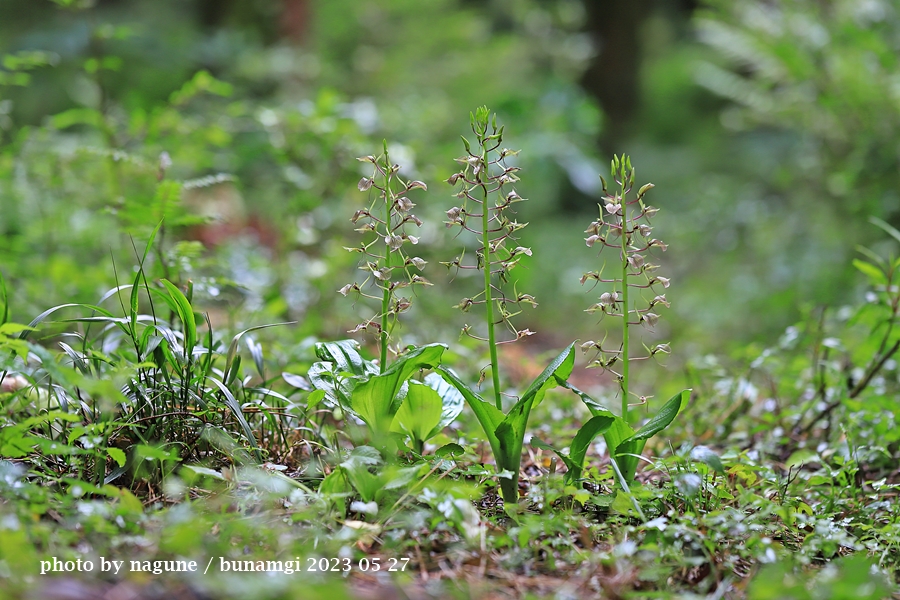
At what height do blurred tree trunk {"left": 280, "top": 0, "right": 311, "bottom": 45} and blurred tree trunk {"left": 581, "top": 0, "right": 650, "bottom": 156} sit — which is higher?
blurred tree trunk {"left": 581, "top": 0, "right": 650, "bottom": 156}

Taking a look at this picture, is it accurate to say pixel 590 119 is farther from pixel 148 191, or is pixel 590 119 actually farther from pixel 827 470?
pixel 827 470

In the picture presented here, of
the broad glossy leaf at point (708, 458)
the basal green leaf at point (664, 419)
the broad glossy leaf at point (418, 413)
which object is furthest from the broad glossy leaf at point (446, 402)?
the broad glossy leaf at point (708, 458)

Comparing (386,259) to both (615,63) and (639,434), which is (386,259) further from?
(615,63)

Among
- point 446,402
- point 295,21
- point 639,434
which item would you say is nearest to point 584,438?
point 639,434

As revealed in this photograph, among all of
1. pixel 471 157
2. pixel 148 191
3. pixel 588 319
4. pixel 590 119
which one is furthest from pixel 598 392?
pixel 590 119

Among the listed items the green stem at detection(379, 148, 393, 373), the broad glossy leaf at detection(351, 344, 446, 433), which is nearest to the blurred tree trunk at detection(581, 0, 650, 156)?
the green stem at detection(379, 148, 393, 373)

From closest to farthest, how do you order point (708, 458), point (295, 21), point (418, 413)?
point (708, 458) < point (418, 413) < point (295, 21)

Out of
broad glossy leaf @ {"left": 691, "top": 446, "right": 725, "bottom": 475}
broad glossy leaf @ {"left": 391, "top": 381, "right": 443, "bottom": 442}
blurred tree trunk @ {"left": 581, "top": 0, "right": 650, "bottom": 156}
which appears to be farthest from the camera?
blurred tree trunk @ {"left": 581, "top": 0, "right": 650, "bottom": 156}

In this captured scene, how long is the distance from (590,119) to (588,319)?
2.74 metres

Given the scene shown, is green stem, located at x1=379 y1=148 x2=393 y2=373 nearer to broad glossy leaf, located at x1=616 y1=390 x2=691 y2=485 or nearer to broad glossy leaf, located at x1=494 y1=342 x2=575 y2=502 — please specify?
broad glossy leaf, located at x1=494 y1=342 x2=575 y2=502

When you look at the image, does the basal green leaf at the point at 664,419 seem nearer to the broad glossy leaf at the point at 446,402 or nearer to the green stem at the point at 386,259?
the broad glossy leaf at the point at 446,402

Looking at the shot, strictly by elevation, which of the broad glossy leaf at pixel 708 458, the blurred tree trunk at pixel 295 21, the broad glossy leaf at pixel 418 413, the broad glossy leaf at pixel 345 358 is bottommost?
the broad glossy leaf at pixel 708 458

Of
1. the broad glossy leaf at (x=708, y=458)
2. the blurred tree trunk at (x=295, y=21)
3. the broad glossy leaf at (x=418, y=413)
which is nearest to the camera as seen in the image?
the broad glossy leaf at (x=708, y=458)

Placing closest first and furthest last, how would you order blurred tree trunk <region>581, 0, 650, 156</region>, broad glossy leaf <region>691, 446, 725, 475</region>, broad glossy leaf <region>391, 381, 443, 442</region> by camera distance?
broad glossy leaf <region>691, 446, 725, 475</region>, broad glossy leaf <region>391, 381, 443, 442</region>, blurred tree trunk <region>581, 0, 650, 156</region>
